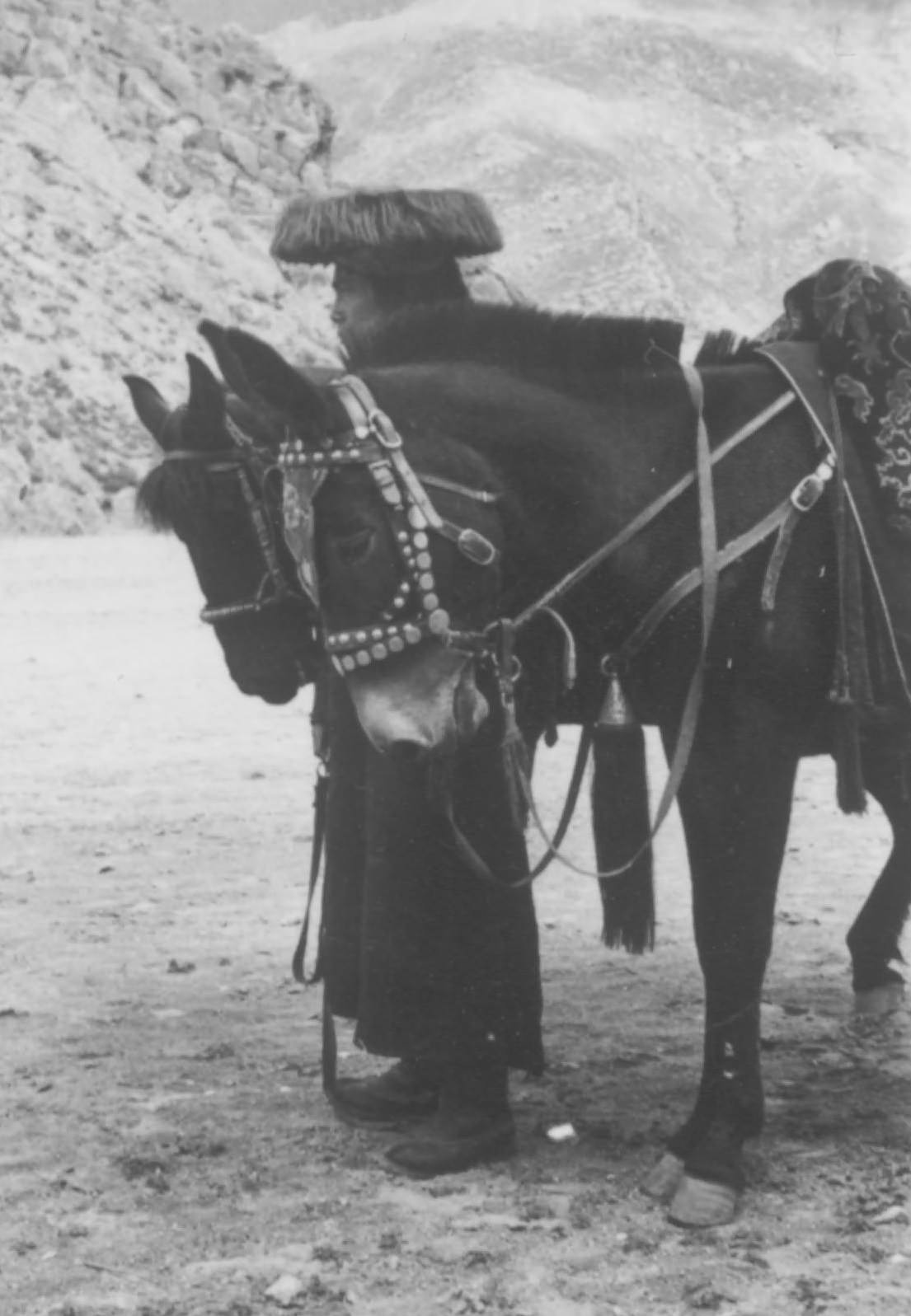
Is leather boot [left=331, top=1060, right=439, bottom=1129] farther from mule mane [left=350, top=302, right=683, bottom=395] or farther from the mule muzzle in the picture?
mule mane [left=350, top=302, right=683, bottom=395]

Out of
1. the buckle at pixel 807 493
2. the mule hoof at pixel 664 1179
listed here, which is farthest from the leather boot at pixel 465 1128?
the buckle at pixel 807 493

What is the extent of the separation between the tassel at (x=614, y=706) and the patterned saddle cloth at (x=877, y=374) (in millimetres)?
655

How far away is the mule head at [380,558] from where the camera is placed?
3.26m

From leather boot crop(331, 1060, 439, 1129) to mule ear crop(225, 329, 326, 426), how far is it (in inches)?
66.0

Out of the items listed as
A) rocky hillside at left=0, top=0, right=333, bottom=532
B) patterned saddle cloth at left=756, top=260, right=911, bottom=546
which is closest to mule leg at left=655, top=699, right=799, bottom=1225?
patterned saddle cloth at left=756, top=260, right=911, bottom=546

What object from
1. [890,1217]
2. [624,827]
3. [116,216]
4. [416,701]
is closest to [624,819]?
[624,827]

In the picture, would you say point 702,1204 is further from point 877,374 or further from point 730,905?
point 877,374

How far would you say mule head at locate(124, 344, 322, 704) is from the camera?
3.97 meters

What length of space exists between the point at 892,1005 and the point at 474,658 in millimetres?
2293

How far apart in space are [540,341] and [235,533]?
87 centimetres

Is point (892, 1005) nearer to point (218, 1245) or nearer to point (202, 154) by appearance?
point (218, 1245)

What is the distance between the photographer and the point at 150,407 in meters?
4.40

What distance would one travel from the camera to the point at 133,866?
7078 millimetres

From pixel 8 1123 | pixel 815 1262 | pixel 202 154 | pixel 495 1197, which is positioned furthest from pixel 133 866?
pixel 202 154
